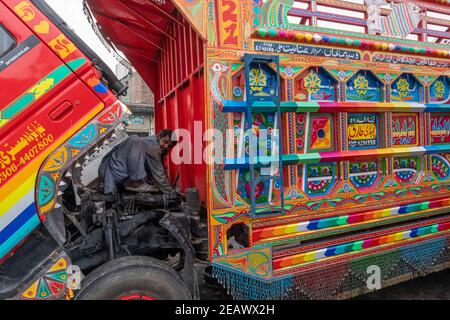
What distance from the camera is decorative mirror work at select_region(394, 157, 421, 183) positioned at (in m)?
3.32

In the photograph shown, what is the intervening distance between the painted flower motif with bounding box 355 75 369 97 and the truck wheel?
7.43 ft

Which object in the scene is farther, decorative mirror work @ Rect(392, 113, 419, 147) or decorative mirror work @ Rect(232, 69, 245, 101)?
decorative mirror work @ Rect(392, 113, 419, 147)

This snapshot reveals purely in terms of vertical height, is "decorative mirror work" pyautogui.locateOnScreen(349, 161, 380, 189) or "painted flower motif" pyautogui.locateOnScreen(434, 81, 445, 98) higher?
"painted flower motif" pyautogui.locateOnScreen(434, 81, 445, 98)

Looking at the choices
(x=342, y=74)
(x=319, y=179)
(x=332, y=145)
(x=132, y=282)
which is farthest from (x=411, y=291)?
(x=132, y=282)

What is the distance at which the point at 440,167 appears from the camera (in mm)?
3598

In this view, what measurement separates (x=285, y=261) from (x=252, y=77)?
1486mm

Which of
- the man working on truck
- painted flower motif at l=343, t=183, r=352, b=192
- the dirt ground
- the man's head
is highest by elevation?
the man's head

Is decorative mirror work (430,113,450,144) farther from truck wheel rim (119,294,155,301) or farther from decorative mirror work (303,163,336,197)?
truck wheel rim (119,294,155,301)

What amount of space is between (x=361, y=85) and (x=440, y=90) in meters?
1.13

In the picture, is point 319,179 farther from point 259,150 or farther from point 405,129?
point 405,129

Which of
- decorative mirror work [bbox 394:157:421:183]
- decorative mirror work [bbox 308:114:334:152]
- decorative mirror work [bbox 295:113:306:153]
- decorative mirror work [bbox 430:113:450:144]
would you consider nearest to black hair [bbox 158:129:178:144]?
decorative mirror work [bbox 295:113:306:153]

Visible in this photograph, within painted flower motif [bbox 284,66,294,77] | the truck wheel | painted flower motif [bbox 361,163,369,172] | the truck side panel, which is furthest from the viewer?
painted flower motif [bbox 361,163,369,172]

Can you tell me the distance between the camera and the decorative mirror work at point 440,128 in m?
3.54

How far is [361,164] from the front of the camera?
3.13 m
